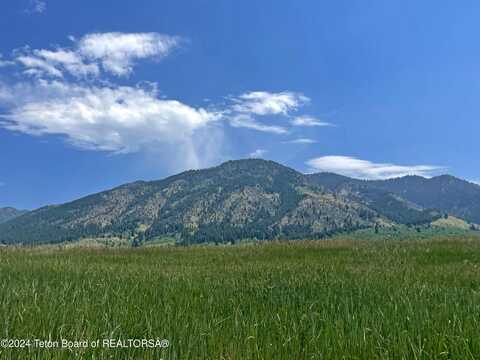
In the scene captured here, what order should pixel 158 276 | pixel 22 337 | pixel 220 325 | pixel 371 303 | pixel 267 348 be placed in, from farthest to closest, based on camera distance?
pixel 158 276 → pixel 371 303 → pixel 220 325 → pixel 22 337 → pixel 267 348

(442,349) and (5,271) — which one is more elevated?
(5,271)

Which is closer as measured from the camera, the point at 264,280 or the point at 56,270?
the point at 264,280

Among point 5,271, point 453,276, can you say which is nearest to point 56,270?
point 5,271

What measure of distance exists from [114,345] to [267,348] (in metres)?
A: 1.52

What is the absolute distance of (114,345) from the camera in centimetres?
400

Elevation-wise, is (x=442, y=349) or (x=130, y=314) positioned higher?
(x=130, y=314)

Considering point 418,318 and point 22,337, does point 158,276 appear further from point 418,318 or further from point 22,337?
point 418,318

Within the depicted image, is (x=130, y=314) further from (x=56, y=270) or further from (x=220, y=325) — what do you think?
(x=56, y=270)

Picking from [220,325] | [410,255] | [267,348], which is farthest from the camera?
[410,255]

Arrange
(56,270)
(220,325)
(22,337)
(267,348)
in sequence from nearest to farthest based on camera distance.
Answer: (267,348) < (22,337) < (220,325) < (56,270)

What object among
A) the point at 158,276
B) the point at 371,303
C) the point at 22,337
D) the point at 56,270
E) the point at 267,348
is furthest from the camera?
the point at 56,270

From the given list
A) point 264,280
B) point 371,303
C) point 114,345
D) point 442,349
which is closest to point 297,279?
point 264,280

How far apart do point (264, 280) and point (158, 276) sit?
2619 mm

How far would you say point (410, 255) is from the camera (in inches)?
584
